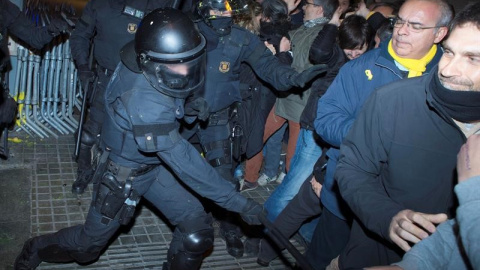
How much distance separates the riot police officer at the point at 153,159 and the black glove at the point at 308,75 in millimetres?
988

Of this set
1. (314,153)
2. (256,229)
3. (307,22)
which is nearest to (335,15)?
(307,22)

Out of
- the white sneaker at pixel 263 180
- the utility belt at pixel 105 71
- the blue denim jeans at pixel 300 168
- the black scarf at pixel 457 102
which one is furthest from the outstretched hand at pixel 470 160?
the white sneaker at pixel 263 180

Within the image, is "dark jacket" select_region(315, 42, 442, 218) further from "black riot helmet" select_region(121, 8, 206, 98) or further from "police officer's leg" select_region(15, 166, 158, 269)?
"police officer's leg" select_region(15, 166, 158, 269)

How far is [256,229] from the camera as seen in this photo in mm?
5176

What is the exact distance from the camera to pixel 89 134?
5676mm

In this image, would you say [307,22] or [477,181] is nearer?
[477,181]

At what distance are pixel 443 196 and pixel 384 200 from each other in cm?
45

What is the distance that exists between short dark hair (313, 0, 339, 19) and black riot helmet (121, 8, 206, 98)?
6.60 ft

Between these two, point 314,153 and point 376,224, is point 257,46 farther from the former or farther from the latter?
point 376,224

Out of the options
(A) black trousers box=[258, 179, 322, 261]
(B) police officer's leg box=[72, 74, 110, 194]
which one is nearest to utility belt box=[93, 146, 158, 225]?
(A) black trousers box=[258, 179, 322, 261]

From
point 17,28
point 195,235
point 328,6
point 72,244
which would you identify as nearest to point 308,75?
point 328,6

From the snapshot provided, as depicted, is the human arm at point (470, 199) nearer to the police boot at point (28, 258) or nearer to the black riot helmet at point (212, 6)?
the black riot helmet at point (212, 6)

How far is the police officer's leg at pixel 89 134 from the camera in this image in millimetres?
5492

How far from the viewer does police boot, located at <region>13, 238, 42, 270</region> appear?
4.04 meters
